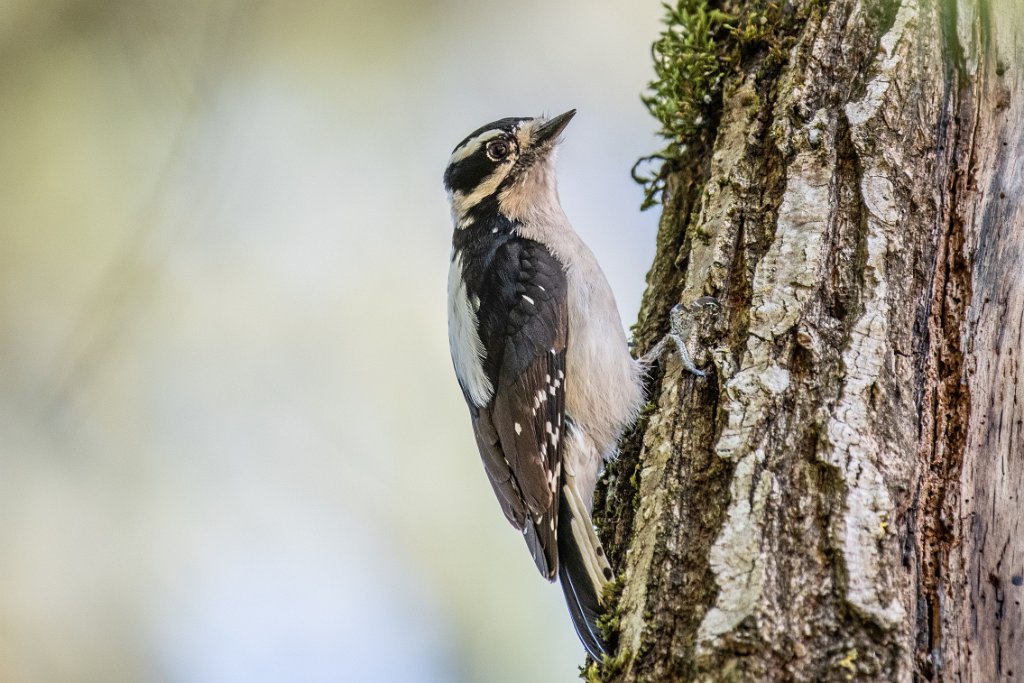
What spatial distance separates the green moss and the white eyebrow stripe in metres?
1.00

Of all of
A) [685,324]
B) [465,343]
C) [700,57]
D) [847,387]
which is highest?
[700,57]

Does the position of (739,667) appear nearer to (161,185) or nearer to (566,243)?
(566,243)

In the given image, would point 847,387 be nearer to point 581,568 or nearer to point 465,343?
point 581,568

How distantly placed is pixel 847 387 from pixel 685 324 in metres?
0.66

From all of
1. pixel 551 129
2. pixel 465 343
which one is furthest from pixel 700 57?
pixel 465 343

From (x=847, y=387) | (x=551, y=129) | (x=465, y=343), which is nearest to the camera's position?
(x=847, y=387)

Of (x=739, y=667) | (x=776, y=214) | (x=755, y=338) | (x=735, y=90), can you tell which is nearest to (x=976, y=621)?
(x=739, y=667)

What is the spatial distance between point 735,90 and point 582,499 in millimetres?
1584

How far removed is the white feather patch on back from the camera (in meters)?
3.66

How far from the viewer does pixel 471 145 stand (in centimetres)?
433

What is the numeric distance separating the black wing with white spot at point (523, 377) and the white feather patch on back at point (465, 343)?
5 centimetres

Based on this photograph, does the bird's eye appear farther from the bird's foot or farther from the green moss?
the bird's foot

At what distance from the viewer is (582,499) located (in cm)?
316

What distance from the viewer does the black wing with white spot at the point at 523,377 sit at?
3.28 metres
